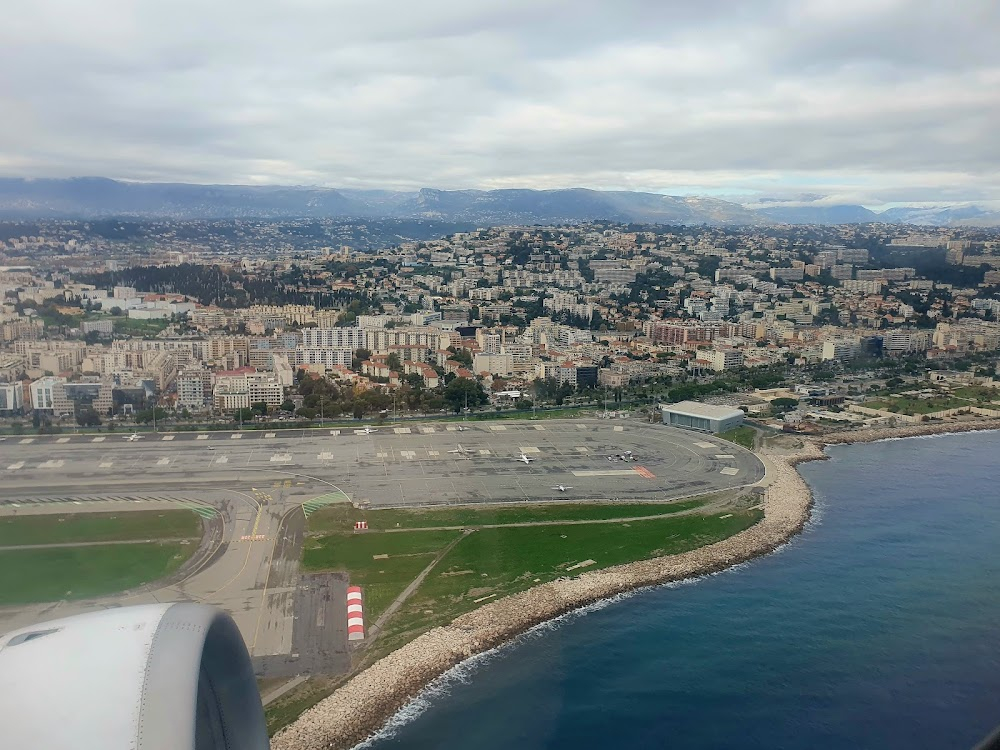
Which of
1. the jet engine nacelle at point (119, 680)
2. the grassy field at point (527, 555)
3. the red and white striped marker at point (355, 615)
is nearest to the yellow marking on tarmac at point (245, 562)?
the red and white striped marker at point (355, 615)

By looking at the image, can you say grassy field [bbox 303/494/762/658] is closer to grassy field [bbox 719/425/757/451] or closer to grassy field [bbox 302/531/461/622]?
grassy field [bbox 302/531/461/622]

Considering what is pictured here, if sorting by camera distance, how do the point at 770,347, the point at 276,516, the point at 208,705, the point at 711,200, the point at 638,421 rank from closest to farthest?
the point at 208,705
the point at 276,516
the point at 638,421
the point at 770,347
the point at 711,200

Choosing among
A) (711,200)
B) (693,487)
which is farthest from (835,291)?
(711,200)

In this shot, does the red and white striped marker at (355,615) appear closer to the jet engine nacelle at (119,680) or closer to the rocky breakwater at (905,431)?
the jet engine nacelle at (119,680)

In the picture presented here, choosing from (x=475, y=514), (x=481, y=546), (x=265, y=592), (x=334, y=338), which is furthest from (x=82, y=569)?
(x=334, y=338)

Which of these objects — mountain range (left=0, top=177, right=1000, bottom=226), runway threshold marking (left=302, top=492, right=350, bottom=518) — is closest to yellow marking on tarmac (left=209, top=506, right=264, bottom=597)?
runway threshold marking (left=302, top=492, right=350, bottom=518)

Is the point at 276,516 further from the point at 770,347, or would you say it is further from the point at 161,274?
the point at 770,347
